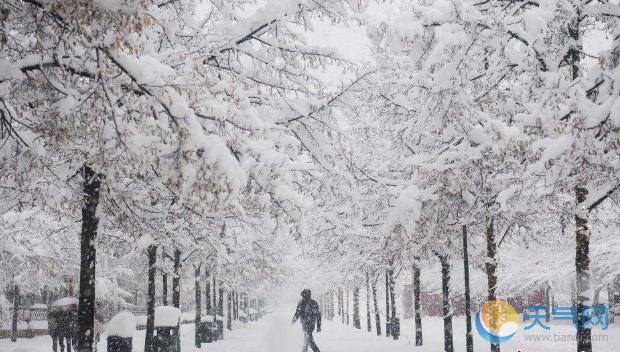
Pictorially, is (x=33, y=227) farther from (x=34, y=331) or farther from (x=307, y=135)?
(x=34, y=331)

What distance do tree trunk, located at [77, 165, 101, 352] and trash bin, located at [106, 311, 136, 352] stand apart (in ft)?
14.6

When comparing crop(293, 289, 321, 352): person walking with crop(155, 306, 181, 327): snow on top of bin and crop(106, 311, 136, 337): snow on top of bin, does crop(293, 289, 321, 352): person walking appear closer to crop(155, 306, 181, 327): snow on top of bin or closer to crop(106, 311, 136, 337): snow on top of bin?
crop(155, 306, 181, 327): snow on top of bin

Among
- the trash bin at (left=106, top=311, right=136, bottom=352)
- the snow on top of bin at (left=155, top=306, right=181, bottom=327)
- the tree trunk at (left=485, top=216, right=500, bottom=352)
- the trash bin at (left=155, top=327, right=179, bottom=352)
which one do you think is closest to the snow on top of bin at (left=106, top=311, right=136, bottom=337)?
the trash bin at (left=106, top=311, right=136, bottom=352)

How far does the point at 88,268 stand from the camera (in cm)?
752

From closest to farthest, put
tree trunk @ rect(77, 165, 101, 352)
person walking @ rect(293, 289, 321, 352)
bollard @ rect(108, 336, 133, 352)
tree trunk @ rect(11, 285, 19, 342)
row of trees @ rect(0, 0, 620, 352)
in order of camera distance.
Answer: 1. row of trees @ rect(0, 0, 620, 352)
2. tree trunk @ rect(77, 165, 101, 352)
3. bollard @ rect(108, 336, 133, 352)
4. person walking @ rect(293, 289, 321, 352)
5. tree trunk @ rect(11, 285, 19, 342)

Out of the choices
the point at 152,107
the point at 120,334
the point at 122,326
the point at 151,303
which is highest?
the point at 152,107

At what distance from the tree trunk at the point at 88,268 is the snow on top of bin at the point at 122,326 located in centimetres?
447

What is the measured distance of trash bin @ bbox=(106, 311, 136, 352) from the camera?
11.4 meters

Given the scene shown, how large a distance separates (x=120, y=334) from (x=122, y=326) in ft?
0.78

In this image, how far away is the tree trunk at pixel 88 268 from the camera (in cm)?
732

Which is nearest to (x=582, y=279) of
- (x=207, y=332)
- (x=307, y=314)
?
(x=307, y=314)

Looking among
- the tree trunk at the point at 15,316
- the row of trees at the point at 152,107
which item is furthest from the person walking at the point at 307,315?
the tree trunk at the point at 15,316

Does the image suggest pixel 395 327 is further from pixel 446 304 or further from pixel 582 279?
pixel 582 279

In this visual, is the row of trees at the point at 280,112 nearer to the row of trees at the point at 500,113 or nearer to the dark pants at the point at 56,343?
the row of trees at the point at 500,113
